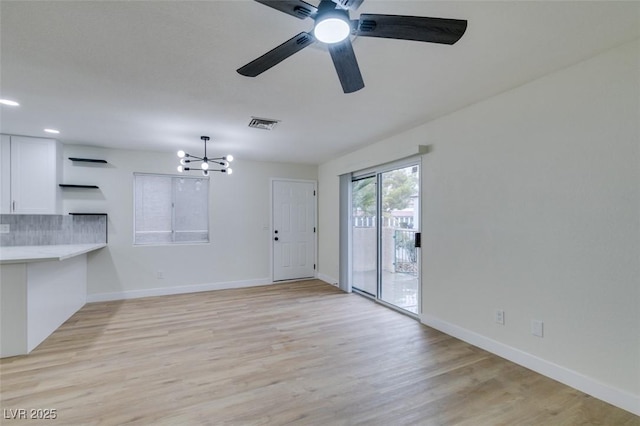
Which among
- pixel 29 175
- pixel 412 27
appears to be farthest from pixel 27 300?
pixel 412 27

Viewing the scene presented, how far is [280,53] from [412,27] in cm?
68

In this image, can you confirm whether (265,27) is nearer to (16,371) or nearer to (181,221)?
(16,371)

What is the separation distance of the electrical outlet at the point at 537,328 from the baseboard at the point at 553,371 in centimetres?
21

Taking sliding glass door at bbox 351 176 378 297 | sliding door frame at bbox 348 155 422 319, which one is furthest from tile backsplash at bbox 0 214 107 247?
sliding glass door at bbox 351 176 378 297

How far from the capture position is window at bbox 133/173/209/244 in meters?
5.02

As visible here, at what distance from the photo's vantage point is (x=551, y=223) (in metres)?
2.37

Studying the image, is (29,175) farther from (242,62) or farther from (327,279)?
(327,279)

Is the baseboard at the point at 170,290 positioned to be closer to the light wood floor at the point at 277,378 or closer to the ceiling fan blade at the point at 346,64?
the light wood floor at the point at 277,378

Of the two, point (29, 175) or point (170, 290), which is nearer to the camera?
point (29, 175)

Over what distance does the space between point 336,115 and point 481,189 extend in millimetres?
1743

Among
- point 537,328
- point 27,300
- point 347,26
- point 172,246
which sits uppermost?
point 347,26

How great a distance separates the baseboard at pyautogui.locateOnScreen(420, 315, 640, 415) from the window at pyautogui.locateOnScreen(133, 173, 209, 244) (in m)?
4.45

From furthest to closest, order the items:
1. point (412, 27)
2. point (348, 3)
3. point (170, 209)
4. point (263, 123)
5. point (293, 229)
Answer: point (293, 229), point (170, 209), point (263, 123), point (412, 27), point (348, 3)

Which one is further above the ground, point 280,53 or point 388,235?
point 280,53
